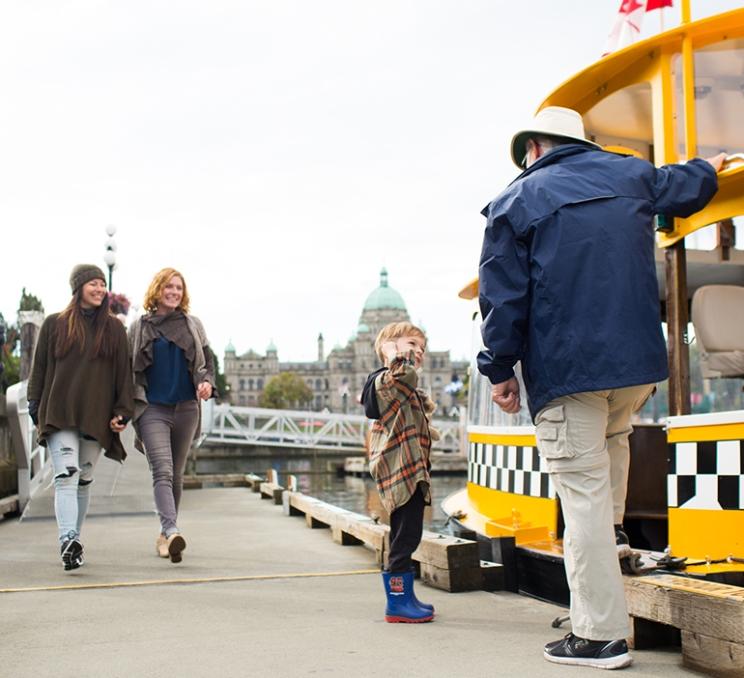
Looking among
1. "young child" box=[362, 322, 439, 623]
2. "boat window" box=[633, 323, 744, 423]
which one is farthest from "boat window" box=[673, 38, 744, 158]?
"young child" box=[362, 322, 439, 623]

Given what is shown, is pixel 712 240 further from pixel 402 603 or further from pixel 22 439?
pixel 22 439

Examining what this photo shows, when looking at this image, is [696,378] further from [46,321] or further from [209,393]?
[46,321]

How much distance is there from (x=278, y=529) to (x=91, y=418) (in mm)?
2460

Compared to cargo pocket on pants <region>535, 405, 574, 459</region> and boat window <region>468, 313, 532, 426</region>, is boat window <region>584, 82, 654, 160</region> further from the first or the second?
cargo pocket on pants <region>535, 405, 574, 459</region>

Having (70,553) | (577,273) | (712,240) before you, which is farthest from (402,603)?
(712,240)

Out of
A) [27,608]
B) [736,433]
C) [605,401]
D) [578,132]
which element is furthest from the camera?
[27,608]

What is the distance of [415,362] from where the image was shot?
387cm

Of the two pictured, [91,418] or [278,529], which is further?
[278,529]

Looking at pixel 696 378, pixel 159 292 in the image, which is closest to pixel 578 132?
pixel 696 378

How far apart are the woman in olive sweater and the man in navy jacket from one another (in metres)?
2.78

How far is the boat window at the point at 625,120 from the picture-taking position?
17.2 ft

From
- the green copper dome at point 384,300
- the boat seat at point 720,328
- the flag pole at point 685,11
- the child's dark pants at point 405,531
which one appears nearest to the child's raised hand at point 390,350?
the child's dark pants at point 405,531

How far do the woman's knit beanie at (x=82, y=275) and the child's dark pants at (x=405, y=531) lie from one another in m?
2.40

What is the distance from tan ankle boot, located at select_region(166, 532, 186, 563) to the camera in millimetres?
5285
